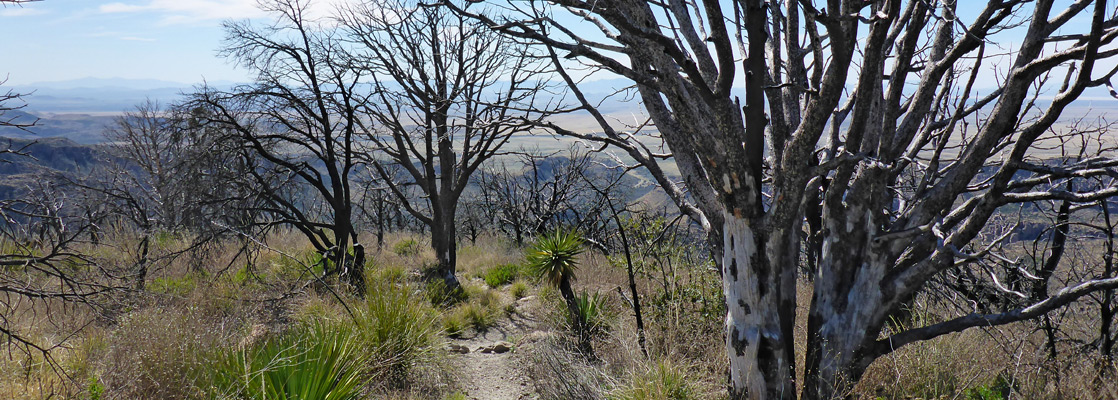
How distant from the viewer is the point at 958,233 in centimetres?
442

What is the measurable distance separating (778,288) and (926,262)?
1110 mm

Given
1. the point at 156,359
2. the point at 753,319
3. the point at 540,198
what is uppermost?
the point at 753,319

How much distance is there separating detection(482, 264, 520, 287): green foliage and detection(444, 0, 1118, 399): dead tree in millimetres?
7691

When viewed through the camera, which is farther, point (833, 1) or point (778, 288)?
point (778, 288)

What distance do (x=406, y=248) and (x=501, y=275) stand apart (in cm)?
409

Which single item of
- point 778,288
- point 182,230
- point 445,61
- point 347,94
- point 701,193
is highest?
point 445,61

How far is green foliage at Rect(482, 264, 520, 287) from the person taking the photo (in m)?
12.4

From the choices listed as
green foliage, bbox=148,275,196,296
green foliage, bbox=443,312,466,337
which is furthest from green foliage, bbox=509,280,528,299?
green foliage, bbox=148,275,196,296

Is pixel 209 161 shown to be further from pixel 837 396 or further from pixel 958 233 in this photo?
pixel 958 233

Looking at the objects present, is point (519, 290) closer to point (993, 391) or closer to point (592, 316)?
point (592, 316)

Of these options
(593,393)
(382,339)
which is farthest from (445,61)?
(593,393)

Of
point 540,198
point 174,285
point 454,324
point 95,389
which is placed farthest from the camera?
point 540,198

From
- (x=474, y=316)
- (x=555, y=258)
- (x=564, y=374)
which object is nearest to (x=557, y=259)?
(x=555, y=258)

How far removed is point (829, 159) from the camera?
4688mm
